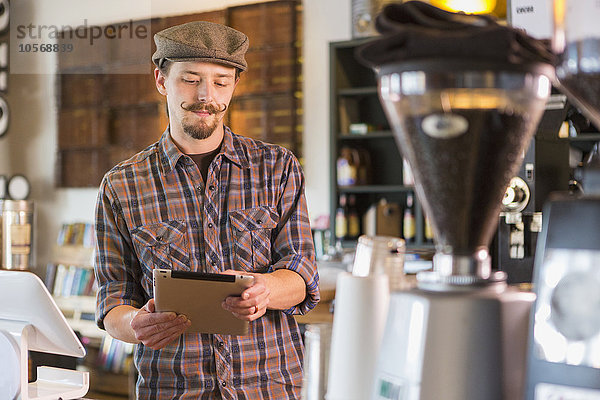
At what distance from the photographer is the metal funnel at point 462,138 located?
841 millimetres

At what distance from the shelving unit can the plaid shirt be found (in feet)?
9.54

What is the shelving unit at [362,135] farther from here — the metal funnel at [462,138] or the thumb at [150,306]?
the metal funnel at [462,138]

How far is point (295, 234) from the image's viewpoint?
82.9 inches

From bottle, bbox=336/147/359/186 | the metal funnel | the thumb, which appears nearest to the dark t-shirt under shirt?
the thumb

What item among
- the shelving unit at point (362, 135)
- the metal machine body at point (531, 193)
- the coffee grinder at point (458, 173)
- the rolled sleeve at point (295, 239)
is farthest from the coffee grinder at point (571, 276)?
the shelving unit at point (362, 135)

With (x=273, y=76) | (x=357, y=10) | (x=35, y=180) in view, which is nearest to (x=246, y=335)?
(x=357, y=10)

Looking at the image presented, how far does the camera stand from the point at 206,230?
6.64 ft

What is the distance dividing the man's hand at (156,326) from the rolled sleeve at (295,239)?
1.09ft

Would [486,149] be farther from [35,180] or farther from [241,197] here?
[35,180]

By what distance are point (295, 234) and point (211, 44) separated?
0.56 meters

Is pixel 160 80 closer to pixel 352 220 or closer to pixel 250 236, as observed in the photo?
pixel 250 236

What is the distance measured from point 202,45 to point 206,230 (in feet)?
1.63

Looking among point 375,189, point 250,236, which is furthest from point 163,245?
point 375,189

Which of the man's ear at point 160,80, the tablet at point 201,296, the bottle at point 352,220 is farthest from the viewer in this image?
the bottle at point 352,220
